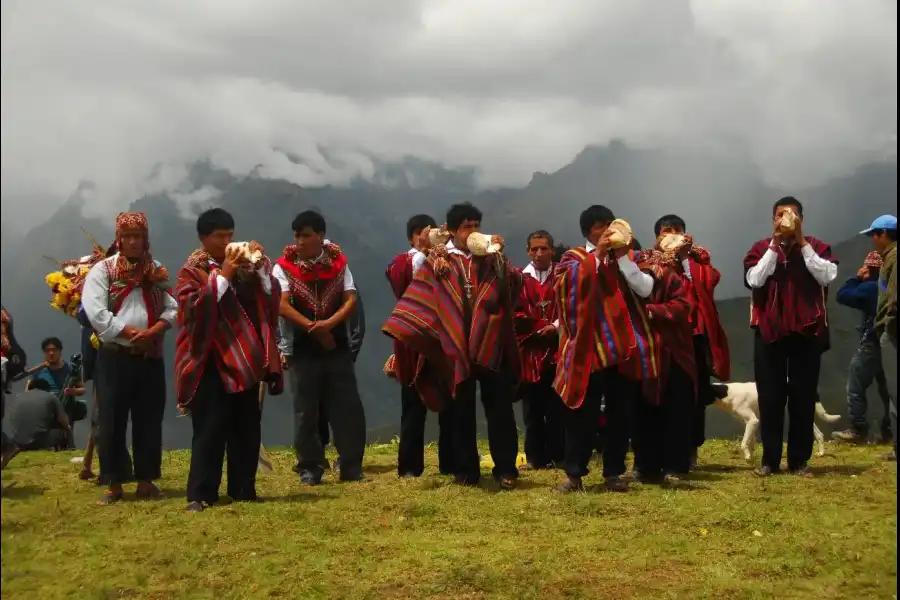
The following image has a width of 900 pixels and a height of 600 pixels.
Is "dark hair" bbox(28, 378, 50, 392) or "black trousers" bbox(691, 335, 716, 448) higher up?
"dark hair" bbox(28, 378, 50, 392)

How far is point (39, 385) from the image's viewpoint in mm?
2365

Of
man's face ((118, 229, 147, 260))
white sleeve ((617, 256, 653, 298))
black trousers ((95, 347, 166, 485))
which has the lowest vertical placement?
black trousers ((95, 347, 166, 485))

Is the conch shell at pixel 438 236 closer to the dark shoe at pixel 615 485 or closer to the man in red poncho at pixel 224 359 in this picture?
the man in red poncho at pixel 224 359

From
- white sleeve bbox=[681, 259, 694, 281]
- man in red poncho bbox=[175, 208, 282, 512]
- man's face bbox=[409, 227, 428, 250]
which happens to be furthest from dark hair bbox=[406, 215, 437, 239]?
man in red poncho bbox=[175, 208, 282, 512]

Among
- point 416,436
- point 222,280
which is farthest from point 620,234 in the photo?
point 416,436

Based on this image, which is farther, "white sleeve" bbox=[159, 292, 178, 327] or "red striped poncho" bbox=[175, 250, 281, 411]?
"red striped poncho" bbox=[175, 250, 281, 411]

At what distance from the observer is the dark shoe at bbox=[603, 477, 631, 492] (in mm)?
6066

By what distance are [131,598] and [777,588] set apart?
232 cm

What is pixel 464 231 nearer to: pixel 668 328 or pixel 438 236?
pixel 438 236

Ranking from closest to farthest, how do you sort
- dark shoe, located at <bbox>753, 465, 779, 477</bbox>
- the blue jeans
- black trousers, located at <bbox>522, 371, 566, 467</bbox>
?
dark shoe, located at <bbox>753, 465, 779, 477</bbox> < black trousers, located at <bbox>522, 371, 566, 467</bbox> < the blue jeans

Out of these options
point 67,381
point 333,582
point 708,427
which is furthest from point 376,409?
point 67,381

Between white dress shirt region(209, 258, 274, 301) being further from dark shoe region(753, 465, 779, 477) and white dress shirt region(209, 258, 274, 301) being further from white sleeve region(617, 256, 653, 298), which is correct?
dark shoe region(753, 465, 779, 477)

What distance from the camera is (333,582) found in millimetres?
3727

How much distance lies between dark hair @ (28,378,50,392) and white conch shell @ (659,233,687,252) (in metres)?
4.65
